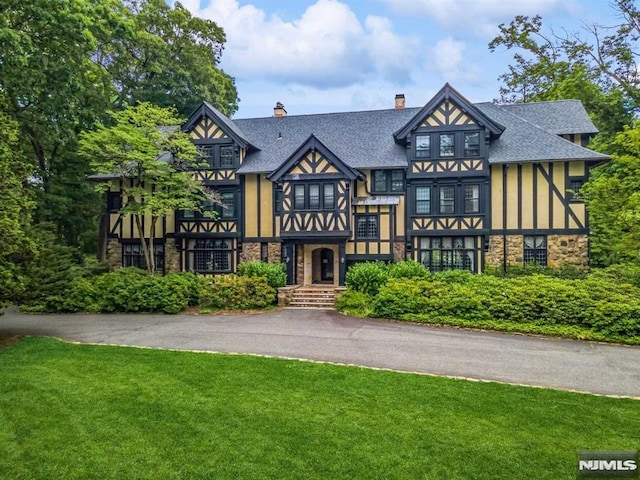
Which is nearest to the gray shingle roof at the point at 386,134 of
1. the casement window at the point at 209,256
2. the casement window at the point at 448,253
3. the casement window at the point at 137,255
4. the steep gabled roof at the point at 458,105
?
the steep gabled roof at the point at 458,105

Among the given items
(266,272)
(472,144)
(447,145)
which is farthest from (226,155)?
(472,144)

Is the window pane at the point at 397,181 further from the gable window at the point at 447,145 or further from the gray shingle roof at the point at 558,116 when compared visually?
the gray shingle roof at the point at 558,116

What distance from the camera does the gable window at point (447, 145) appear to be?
20953 millimetres

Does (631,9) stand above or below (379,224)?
above

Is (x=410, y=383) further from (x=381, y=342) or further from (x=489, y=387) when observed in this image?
(x=381, y=342)

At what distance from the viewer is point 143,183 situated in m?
23.3

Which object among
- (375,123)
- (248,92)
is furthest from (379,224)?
(248,92)

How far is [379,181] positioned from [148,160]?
11.3m

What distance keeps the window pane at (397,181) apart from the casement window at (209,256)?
9.31m

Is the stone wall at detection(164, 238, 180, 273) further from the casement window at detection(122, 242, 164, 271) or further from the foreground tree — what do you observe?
the foreground tree

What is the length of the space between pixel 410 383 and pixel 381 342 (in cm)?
367

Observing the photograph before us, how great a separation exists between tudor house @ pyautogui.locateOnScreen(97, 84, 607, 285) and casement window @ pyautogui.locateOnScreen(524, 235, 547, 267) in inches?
2.0

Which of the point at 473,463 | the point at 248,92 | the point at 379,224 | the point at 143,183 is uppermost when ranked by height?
the point at 248,92

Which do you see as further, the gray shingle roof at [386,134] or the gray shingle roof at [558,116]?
the gray shingle roof at [558,116]
